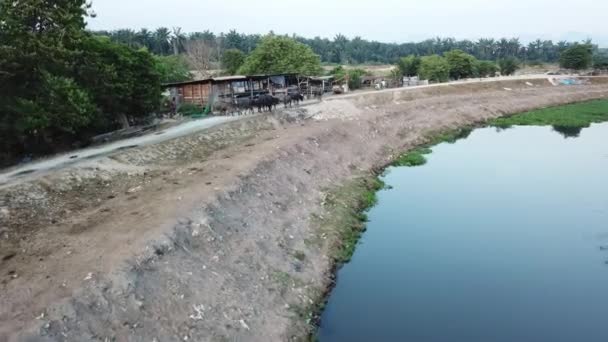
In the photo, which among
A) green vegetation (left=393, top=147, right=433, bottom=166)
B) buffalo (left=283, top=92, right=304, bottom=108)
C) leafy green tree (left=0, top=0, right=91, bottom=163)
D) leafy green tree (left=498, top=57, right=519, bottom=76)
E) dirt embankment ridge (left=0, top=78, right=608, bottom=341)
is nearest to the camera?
dirt embankment ridge (left=0, top=78, right=608, bottom=341)

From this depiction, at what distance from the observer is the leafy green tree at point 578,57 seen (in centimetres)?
9781

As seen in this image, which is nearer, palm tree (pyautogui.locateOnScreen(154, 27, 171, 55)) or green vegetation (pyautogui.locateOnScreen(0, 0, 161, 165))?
green vegetation (pyautogui.locateOnScreen(0, 0, 161, 165))

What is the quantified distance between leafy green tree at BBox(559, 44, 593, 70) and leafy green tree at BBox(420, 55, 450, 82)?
1305 inches

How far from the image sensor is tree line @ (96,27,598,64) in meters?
123

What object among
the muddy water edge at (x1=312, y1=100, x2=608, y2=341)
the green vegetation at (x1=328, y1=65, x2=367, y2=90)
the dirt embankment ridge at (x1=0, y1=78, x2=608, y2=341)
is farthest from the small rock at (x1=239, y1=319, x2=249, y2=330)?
the green vegetation at (x1=328, y1=65, x2=367, y2=90)

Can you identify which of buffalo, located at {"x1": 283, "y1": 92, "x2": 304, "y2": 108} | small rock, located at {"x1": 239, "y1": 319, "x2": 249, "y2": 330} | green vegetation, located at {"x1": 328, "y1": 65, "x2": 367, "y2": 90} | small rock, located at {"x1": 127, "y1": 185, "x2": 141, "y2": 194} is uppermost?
green vegetation, located at {"x1": 328, "y1": 65, "x2": 367, "y2": 90}

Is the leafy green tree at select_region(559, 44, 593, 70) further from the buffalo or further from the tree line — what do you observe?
the buffalo

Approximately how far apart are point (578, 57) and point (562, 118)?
5214 centimetres

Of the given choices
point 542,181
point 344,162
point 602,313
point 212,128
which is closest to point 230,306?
point 602,313

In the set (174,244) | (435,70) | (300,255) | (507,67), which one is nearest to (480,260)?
(300,255)

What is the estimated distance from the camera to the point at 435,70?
87688 mm

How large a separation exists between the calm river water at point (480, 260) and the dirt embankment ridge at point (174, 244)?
8.45 feet

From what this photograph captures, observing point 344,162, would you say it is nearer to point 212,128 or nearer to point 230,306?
point 212,128

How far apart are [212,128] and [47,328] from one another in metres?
27.0
